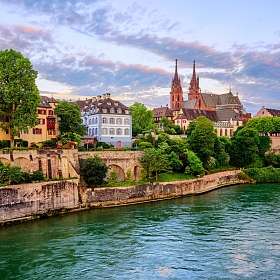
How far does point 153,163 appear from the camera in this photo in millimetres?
52344

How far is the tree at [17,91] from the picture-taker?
46875mm

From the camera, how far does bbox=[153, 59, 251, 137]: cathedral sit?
340 feet

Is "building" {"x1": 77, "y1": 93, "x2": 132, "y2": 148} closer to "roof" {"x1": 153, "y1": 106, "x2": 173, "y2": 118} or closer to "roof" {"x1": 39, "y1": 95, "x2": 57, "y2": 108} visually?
A: "roof" {"x1": 39, "y1": 95, "x2": 57, "y2": 108}

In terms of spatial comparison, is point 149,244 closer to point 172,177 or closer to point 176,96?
point 172,177

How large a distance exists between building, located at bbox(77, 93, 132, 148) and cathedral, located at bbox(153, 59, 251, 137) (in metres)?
30.1

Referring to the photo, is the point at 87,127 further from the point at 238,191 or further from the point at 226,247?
the point at 226,247

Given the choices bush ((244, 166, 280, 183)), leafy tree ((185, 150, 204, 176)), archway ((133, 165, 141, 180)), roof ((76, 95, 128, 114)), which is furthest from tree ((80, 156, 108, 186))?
bush ((244, 166, 280, 183))

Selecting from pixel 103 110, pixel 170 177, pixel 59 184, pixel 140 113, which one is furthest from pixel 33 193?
pixel 140 113

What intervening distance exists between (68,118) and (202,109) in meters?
57.9

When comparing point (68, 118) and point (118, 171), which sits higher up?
point (68, 118)

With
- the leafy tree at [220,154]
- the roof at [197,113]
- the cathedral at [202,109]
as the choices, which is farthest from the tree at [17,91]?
the roof at [197,113]

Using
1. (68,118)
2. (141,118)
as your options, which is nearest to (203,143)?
(68,118)

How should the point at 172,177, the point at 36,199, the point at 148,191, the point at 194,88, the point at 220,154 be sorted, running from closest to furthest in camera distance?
the point at 36,199
the point at 148,191
the point at 172,177
the point at 220,154
the point at 194,88

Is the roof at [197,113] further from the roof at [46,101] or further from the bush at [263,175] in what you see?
the roof at [46,101]
